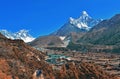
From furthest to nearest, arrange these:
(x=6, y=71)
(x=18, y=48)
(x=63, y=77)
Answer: (x=18, y=48) → (x=63, y=77) → (x=6, y=71)

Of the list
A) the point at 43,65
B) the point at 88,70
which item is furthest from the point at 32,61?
the point at 88,70

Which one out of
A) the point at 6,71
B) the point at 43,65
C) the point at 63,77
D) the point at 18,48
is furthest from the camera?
the point at 18,48

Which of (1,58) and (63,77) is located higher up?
(1,58)

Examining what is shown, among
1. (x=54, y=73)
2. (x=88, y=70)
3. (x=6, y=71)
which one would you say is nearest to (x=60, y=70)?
(x=54, y=73)

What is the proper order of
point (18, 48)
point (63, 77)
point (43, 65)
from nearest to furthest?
1. point (63, 77)
2. point (43, 65)
3. point (18, 48)

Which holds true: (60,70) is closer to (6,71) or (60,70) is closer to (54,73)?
(54,73)

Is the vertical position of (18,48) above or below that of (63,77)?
above

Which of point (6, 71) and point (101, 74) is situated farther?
point (101, 74)

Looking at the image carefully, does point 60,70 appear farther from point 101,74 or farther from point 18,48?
point 18,48

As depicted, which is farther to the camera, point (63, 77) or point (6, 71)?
point (63, 77)
